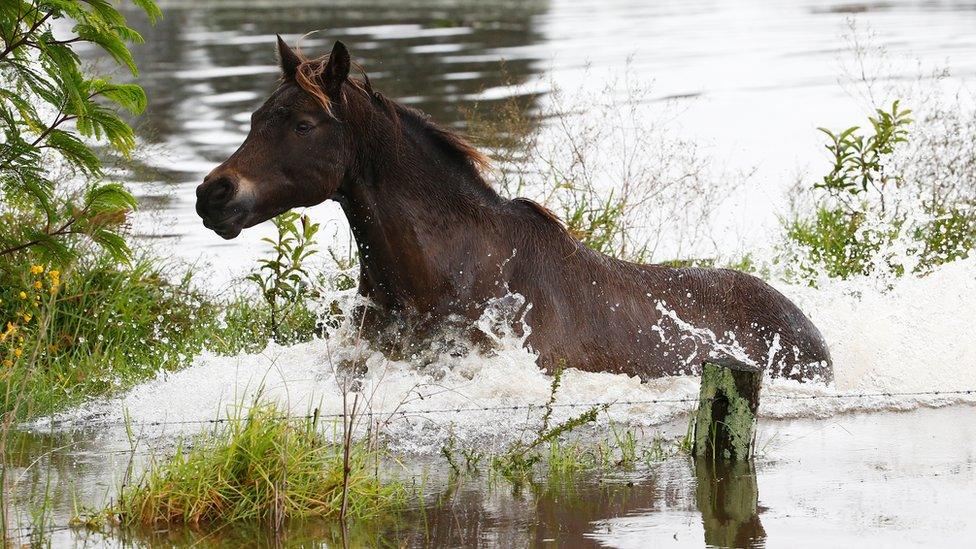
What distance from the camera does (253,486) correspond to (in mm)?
5793

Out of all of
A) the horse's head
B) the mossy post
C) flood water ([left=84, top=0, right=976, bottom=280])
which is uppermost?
flood water ([left=84, top=0, right=976, bottom=280])

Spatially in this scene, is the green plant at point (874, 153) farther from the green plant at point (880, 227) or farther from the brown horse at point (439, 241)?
the brown horse at point (439, 241)

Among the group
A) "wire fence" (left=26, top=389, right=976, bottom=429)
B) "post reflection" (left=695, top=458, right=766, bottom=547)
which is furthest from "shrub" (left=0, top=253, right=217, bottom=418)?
"post reflection" (left=695, top=458, right=766, bottom=547)

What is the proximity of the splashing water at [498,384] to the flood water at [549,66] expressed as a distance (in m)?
2.35

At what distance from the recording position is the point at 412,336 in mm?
7312

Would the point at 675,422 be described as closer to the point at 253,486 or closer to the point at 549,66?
the point at 253,486

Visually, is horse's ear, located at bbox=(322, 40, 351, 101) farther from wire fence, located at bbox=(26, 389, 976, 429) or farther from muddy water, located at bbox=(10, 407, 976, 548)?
muddy water, located at bbox=(10, 407, 976, 548)

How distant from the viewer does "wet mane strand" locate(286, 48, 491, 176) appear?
701 centimetres

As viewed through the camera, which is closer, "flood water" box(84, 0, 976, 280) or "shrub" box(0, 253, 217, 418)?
"shrub" box(0, 253, 217, 418)

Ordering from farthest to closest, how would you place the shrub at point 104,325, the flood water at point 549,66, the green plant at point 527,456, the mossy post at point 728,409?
the flood water at point 549,66, the shrub at point 104,325, the mossy post at point 728,409, the green plant at point 527,456

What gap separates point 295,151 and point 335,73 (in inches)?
17.4

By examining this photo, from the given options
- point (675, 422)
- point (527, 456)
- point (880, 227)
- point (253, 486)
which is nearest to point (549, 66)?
point (880, 227)

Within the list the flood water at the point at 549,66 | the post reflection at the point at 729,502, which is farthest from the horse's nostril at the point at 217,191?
the flood water at the point at 549,66

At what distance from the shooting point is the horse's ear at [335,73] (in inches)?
276
